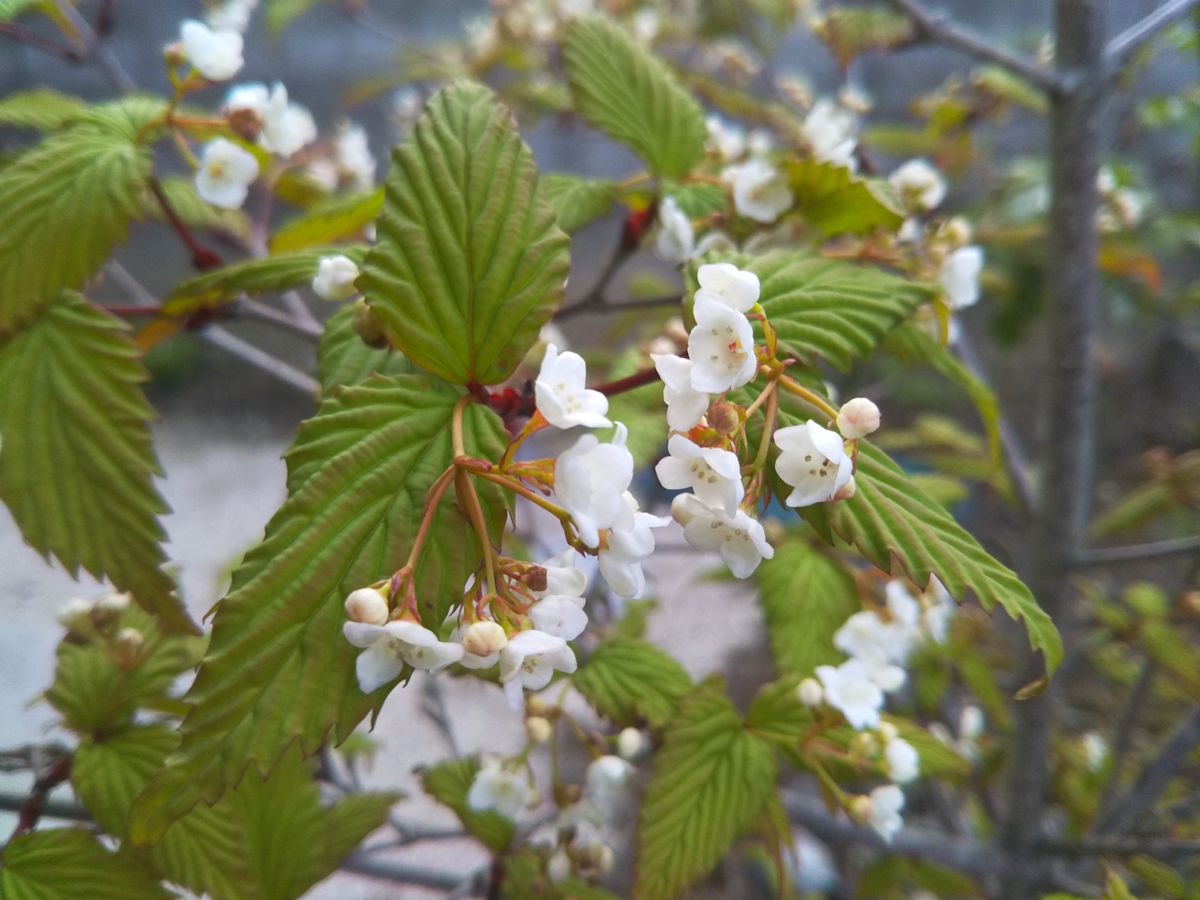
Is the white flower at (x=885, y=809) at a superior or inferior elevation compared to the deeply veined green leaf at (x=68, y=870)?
inferior

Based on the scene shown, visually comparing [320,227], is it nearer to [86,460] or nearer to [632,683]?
[86,460]

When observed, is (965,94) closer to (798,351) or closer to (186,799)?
(798,351)

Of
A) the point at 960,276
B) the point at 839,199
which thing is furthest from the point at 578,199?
the point at 960,276

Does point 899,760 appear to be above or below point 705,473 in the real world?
below

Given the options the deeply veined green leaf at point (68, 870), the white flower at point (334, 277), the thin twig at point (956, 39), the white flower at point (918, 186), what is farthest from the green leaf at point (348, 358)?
the thin twig at point (956, 39)

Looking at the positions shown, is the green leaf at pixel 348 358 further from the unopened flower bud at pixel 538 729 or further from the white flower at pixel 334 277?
the unopened flower bud at pixel 538 729

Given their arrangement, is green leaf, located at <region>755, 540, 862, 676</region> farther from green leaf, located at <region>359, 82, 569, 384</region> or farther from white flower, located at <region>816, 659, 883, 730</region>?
green leaf, located at <region>359, 82, 569, 384</region>
